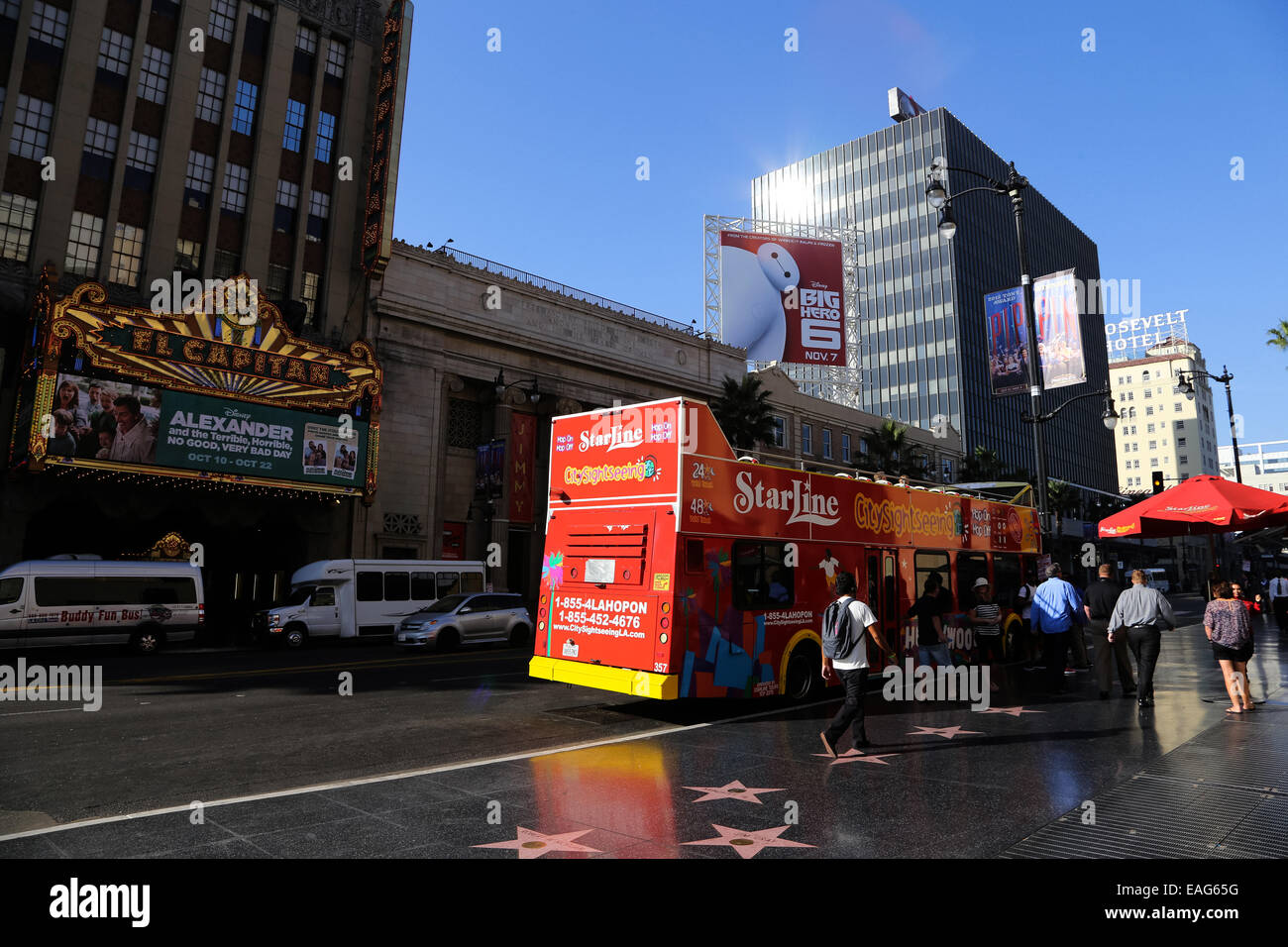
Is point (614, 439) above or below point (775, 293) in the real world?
below

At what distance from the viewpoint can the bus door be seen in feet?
41.7

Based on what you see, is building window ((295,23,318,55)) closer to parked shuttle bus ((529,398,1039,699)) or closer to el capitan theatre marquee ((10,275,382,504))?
el capitan theatre marquee ((10,275,382,504))

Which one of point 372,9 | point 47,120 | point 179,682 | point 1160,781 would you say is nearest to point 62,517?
point 47,120

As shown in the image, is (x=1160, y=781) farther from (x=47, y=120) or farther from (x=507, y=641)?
(x=47, y=120)

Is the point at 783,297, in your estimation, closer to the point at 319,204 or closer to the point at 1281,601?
the point at 319,204

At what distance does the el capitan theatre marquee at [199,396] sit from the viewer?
22.7 metres

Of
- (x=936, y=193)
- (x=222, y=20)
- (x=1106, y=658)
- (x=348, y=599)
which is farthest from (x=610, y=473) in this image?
(x=222, y=20)

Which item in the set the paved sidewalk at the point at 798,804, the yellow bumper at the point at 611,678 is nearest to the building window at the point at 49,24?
the yellow bumper at the point at 611,678

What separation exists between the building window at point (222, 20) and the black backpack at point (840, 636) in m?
35.1

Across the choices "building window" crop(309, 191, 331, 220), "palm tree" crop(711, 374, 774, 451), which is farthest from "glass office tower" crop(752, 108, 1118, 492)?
"building window" crop(309, 191, 331, 220)

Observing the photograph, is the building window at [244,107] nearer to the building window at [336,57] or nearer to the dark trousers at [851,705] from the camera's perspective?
the building window at [336,57]

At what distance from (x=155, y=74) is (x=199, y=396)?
44.4ft

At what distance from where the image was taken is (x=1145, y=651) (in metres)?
10.4
